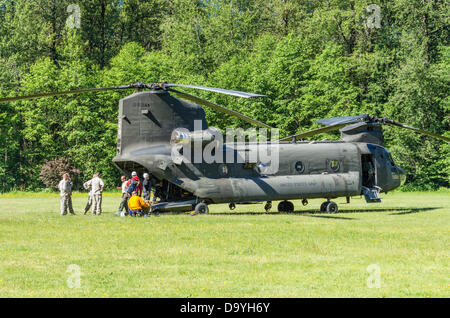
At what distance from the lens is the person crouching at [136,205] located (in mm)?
23000

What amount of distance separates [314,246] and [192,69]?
181 ft

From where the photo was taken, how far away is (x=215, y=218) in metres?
22.1

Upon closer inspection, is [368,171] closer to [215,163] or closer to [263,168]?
[263,168]

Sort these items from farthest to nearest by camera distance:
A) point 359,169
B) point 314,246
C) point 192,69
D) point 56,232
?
point 192,69 < point 359,169 < point 56,232 < point 314,246

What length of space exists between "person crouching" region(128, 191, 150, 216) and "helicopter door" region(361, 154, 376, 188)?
10764 millimetres

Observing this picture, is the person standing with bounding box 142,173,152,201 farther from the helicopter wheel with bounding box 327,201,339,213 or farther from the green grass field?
the helicopter wheel with bounding box 327,201,339,213

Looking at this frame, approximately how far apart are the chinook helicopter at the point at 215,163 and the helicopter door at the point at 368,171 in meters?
0.10

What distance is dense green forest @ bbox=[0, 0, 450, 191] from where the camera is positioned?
58.0 m

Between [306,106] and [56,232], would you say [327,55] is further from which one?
[56,232]

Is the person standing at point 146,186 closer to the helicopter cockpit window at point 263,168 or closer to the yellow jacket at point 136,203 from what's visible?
the yellow jacket at point 136,203

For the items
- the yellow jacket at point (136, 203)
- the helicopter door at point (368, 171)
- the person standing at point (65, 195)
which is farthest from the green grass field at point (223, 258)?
the helicopter door at point (368, 171)

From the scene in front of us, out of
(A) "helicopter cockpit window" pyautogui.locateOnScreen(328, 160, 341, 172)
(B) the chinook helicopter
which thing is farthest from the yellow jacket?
(A) "helicopter cockpit window" pyautogui.locateOnScreen(328, 160, 341, 172)

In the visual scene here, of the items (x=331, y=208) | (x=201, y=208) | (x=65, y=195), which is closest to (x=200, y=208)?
(x=201, y=208)
